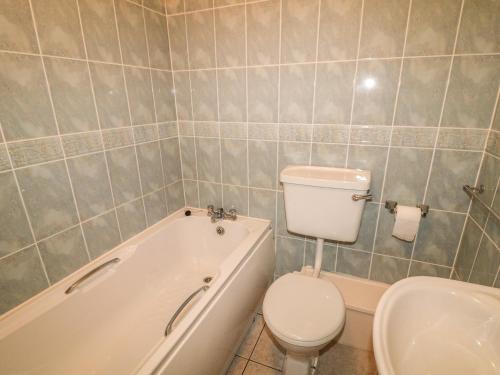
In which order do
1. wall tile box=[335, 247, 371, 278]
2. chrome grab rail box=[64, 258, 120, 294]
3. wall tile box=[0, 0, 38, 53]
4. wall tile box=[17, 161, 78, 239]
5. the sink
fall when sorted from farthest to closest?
wall tile box=[335, 247, 371, 278] → chrome grab rail box=[64, 258, 120, 294] → wall tile box=[17, 161, 78, 239] → wall tile box=[0, 0, 38, 53] → the sink

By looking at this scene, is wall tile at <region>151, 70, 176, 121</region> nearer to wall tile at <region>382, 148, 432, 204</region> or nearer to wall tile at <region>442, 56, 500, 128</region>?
wall tile at <region>382, 148, 432, 204</region>

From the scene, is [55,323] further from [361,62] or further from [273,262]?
[361,62]

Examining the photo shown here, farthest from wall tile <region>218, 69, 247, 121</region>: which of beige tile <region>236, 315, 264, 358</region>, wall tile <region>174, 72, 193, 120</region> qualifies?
beige tile <region>236, 315, 264, 358</region>

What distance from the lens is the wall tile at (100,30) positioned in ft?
3.97

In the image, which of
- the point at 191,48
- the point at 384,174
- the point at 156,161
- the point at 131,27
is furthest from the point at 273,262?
the point at 131,27

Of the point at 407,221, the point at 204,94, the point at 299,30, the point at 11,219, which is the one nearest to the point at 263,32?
the point at 299,30

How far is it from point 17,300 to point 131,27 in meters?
1.41

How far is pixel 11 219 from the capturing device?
3.43 ft

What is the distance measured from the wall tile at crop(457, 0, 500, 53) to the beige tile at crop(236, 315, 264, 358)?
71.6 inches

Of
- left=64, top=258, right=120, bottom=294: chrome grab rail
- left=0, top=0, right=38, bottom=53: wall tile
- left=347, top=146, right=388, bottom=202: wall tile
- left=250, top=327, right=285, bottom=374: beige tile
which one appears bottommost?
left=250, top=327, right=285, bottom=374: beige tile

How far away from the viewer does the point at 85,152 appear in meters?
1.29

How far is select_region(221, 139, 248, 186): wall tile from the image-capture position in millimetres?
1707

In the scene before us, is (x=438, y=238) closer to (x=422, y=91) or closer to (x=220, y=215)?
(x=422, y=91)

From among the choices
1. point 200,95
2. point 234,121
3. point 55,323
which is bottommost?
point 55,323
